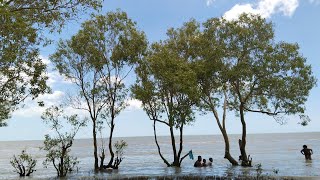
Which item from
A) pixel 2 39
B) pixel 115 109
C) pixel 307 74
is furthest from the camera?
pixel 115 109

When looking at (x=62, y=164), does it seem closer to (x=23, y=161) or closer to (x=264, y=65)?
(x=23, y=161)

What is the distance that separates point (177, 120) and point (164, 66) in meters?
5.13

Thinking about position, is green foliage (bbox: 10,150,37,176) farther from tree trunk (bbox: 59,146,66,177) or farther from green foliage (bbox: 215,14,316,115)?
green foliage (bbox: 215,14,316,115)

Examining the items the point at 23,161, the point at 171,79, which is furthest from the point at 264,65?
the point at 23,161

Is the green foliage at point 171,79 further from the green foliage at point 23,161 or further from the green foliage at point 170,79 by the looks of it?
the green foliage at point 23,161

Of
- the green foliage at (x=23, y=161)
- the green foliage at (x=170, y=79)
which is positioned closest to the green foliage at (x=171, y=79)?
the green foliage at (x=170, y=79)

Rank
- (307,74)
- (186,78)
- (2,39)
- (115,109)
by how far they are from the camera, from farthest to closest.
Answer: (115,109) → (307,74) → (186,78) → (2,39)

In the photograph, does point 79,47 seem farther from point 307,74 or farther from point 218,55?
point 307,74

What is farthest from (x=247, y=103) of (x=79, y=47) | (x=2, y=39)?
(x=2, y=39)

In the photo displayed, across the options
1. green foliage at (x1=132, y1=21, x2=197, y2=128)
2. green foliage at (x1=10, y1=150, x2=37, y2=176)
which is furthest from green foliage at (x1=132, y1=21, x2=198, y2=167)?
green foliage at (x1=10, y1=150, x2=37, y2=176)

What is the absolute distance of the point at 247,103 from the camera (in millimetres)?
40281

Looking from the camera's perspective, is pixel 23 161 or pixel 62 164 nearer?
pixel 62 164

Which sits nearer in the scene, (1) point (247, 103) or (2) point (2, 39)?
(2) point (2, 39)

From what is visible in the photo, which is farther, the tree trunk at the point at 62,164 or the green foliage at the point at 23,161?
the green foliage at the point at 23,161
